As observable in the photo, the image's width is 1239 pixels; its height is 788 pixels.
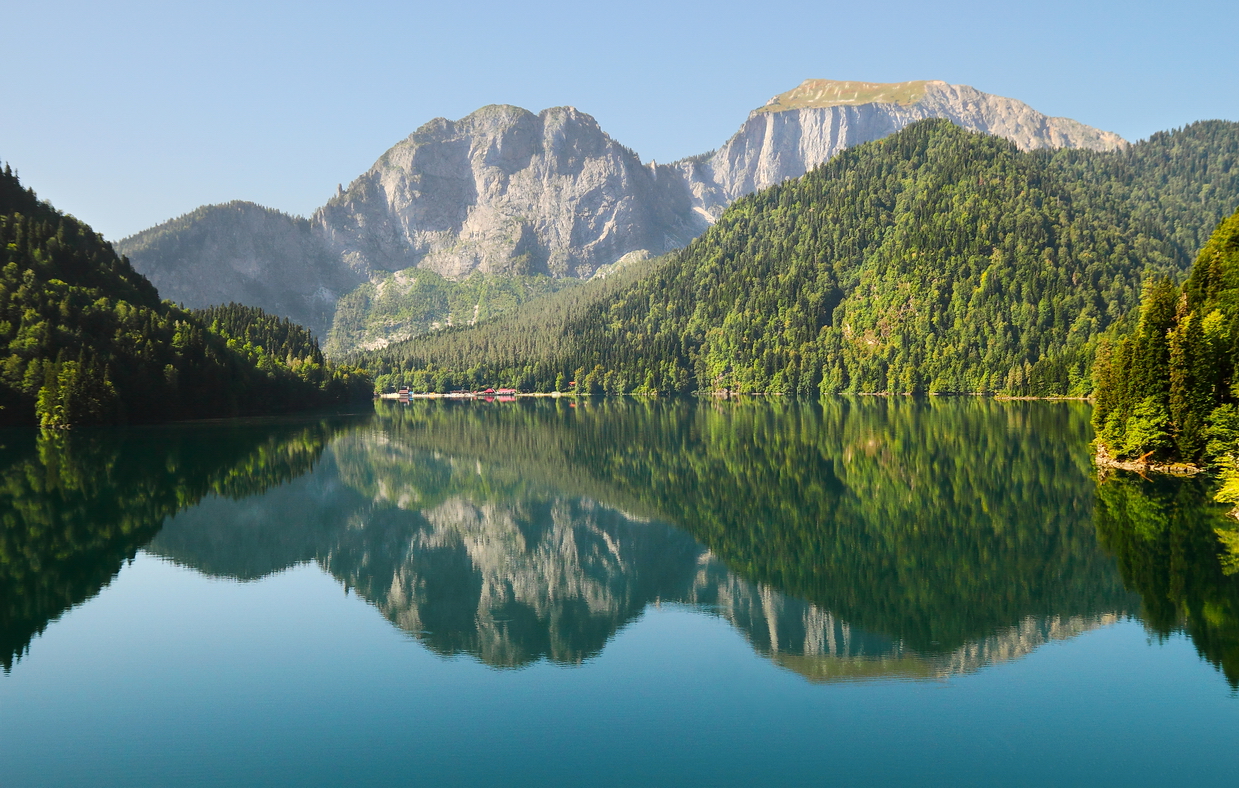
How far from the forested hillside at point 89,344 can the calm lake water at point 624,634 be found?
6363 cm

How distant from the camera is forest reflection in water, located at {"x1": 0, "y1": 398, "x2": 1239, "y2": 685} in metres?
30.3

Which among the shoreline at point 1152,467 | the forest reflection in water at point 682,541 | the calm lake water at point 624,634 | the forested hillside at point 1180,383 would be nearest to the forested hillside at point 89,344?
the forest reflection in water at point 682,541

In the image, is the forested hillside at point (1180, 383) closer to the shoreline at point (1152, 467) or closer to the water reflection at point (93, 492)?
the shoreline at point (1152, 467)

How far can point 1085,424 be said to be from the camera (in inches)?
4168

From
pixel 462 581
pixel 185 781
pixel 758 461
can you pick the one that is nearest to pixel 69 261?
pixel 758 461

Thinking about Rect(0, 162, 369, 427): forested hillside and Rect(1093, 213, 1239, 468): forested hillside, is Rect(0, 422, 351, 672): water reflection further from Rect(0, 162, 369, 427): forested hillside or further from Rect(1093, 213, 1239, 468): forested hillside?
Rect(1093, 213, 1239, 468): forested hillside

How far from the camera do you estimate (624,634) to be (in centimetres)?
3059

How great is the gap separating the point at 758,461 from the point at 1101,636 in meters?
49.5

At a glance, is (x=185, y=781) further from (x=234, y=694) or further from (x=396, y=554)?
(x=396, y=554)

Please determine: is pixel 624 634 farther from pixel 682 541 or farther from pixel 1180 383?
pixel 1180 383

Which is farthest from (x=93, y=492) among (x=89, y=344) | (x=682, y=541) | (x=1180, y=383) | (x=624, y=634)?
(x=89, y=344)

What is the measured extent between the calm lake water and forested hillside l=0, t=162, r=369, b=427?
209 feet

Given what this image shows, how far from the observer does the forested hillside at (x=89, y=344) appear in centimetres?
11850

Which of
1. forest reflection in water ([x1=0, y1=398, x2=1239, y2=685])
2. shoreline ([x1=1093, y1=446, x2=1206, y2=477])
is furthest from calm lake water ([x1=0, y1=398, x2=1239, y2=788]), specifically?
shoreline ([x1=1093, y1=446, x2=1206, y2=477])
